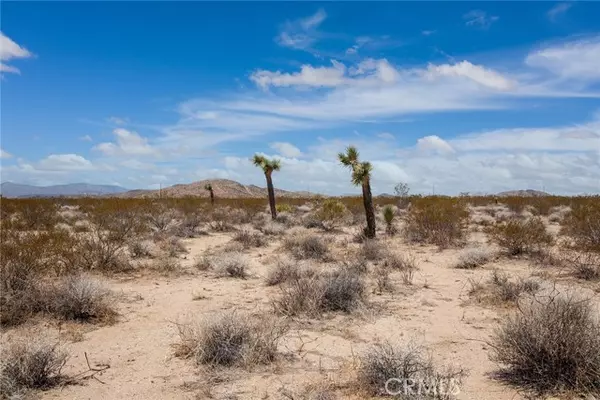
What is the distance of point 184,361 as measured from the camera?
578cm

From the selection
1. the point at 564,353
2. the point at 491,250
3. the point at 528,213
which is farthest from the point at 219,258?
the point at 528,213

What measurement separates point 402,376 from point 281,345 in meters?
1.98

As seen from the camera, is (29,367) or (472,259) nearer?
(29,367)

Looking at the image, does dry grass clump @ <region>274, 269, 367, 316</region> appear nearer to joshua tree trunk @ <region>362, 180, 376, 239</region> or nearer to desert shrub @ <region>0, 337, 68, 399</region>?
desert shrub @ <region>0, 337, 68, 399</region>

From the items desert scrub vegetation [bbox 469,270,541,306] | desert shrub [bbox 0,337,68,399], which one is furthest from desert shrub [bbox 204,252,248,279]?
desert shrub [bbox 0,337,68,399]

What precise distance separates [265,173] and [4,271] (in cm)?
1934

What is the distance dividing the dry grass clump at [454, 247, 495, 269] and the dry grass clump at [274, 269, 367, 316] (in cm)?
465

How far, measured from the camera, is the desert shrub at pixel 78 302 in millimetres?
7262

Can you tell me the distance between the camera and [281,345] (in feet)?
20.4

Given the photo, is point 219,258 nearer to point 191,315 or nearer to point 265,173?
point 191,315

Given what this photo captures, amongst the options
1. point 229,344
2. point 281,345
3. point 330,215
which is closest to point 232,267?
point 281,345

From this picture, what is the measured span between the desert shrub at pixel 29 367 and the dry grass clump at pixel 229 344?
4.88 ft

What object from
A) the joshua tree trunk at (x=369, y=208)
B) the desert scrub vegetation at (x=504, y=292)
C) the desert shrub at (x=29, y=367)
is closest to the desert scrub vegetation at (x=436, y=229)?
the joshua tree trunk at (x=369, y=208)

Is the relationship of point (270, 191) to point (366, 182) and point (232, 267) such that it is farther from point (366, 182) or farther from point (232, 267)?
point (232, 267)
